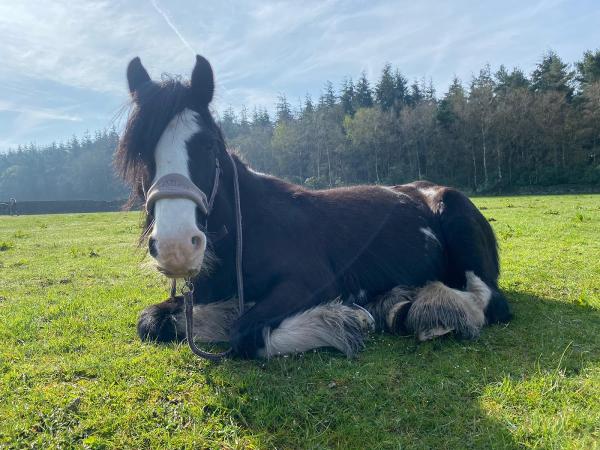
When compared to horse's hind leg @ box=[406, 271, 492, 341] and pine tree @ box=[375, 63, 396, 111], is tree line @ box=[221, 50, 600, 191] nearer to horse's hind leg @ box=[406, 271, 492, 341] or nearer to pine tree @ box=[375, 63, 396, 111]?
pine tree @ box=[375, 63, 396, 111]

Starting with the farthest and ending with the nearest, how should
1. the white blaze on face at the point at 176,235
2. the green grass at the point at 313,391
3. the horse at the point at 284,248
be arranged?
the horse at the point at 284,248
the white blaze on face at the point at 176,235
the green grass at the point at 313,391

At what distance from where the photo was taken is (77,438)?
2.17 meters

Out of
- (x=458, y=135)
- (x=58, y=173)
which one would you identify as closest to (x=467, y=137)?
(x=458, y=135)

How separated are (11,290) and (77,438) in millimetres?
5108

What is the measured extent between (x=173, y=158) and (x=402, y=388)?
2.13 m

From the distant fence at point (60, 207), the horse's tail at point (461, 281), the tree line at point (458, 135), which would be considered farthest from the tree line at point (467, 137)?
the horse's tail at point (461, 281)

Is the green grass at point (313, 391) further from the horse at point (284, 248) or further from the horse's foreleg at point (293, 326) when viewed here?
the horse at point (284, 248)

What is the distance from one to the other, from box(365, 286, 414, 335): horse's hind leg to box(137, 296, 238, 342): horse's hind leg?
1.33 m

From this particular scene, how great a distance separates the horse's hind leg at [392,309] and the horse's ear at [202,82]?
2405 millimetres

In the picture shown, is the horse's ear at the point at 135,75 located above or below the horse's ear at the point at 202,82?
above

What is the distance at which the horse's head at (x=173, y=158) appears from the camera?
251 cm

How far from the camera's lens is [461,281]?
420 cm

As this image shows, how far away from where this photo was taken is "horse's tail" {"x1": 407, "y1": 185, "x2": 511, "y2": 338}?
3.49 m

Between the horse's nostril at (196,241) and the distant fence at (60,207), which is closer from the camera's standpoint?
the horse's nostril at (196,241)
